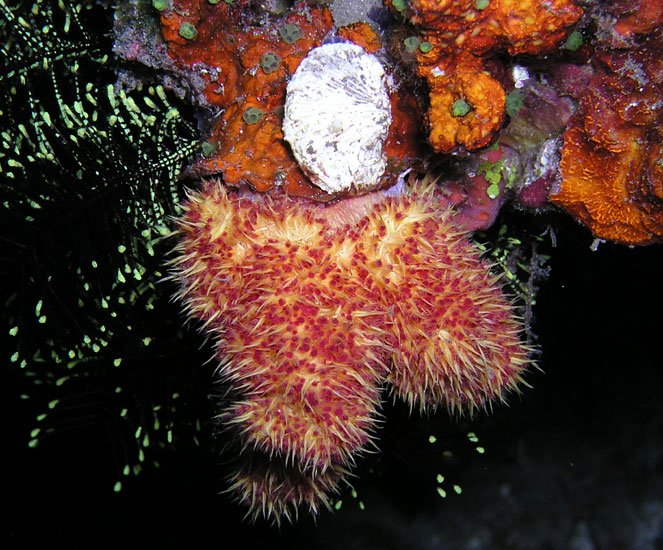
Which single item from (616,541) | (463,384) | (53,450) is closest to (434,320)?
(463,384)

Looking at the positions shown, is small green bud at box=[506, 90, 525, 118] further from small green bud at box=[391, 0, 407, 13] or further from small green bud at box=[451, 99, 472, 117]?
small green bud at box=[391, 0, 407, 13]

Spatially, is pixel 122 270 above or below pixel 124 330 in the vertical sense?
above

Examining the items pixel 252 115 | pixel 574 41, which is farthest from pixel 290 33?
pixel 574 41

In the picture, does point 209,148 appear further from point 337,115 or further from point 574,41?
point 574,41

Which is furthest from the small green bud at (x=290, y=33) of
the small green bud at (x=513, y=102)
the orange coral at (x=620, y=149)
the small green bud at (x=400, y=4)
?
the orange coral at (x=620, y=149)

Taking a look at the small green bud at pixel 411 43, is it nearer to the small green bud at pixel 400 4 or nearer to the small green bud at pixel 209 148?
the small green bud at pixel 400 4

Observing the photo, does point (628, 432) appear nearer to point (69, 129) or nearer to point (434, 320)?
point (434, 320)

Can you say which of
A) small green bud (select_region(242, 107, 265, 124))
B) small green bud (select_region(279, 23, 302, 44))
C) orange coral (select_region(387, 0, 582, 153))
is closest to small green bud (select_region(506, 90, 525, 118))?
orange coral (select_region(387, 0, 582, 153))
